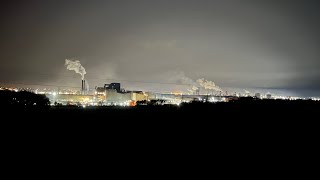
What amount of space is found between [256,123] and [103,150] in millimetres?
11609

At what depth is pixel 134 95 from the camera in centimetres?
8788

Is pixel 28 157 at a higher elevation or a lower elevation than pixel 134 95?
lower

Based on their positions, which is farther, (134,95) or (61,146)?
(134,95)

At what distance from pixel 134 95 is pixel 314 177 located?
3087 inches

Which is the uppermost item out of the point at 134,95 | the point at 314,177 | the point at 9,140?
the point at 134,95

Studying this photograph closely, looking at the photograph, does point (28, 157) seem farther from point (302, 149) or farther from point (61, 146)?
point (302, 149)

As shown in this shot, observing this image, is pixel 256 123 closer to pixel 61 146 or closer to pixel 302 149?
pixel 302 149

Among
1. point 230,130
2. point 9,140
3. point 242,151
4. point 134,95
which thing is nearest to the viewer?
point 242,151

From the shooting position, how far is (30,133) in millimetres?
18531

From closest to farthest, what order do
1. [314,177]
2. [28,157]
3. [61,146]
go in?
[314,177] → [28,157] → [61,146]

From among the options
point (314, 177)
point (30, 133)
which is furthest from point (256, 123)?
point (30, 133)

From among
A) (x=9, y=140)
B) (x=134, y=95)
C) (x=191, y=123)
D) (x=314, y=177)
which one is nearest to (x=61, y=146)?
(x=9, y=140)

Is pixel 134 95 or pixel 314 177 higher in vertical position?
pixel 134 95

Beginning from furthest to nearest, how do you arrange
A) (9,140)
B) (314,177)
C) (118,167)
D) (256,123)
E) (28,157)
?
(256,123), (9,140), (28,157), (118,167), (314,177)
